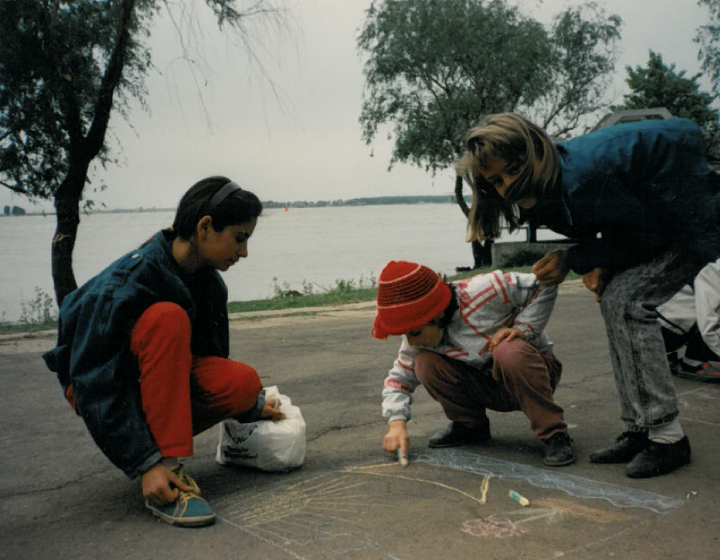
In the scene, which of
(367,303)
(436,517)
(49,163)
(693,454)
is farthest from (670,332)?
(49,163)

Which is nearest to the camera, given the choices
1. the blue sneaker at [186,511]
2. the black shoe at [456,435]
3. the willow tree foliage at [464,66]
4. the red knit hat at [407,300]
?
the blue sneaker at [186,511]

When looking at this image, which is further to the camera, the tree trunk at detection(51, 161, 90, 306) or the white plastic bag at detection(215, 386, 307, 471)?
the tree trunk at detection(51, 161, 90, 306)

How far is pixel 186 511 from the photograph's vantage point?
8.45ft

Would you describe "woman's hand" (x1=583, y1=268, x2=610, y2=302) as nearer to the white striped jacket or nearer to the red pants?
the white striped jacket

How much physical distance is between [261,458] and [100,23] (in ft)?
30.2

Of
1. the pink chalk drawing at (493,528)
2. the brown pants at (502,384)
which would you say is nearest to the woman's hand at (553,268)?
the brown pants at (502,384)

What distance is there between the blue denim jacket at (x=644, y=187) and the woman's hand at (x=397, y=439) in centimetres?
104

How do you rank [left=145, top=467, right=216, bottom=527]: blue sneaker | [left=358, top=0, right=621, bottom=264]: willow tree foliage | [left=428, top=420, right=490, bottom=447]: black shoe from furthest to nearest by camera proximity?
[left=358, top=0, right=621, bottom=264]: willow tree foliage < [left=428, top=420, right=490, bottom=447]: black shoe < [left=145, top=467, right=216, bottom=527]: blue sneaker

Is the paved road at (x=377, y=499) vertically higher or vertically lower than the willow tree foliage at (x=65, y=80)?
lower

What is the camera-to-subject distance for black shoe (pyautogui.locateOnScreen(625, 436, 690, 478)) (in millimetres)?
2857

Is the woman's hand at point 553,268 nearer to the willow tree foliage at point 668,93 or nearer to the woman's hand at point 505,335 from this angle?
the woman's hand at point 505,335

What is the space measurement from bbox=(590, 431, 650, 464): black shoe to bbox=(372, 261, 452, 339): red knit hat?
880 mm

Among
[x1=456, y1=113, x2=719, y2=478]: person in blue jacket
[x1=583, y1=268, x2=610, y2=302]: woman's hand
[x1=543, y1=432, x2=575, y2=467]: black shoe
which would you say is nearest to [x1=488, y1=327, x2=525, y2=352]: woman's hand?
[x1=456, y1=113, x2=719, y2=478]: person in blue jacket

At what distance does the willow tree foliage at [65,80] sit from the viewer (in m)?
10.1
